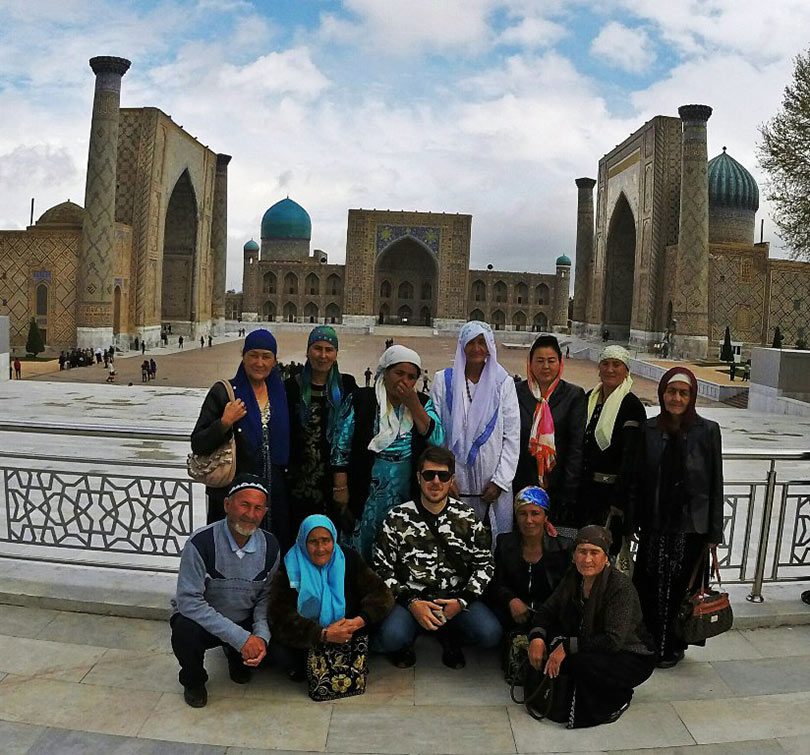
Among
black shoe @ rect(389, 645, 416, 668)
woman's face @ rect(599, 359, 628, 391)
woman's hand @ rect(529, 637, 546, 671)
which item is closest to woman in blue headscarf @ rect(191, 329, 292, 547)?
black shoe @ rect(389, 645, 416, 668)

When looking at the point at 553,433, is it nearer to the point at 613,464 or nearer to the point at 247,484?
the point at 613,464

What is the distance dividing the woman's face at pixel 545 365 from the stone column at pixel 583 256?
30649 mm

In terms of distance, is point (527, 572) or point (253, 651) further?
point (527, 572)

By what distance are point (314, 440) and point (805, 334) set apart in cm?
2642

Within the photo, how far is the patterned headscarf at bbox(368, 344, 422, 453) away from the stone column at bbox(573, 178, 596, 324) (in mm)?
30946

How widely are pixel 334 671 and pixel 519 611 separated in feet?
2.19

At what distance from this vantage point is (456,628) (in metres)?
2.79

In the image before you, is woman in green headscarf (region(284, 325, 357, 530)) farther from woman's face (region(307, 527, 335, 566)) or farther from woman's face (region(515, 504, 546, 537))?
woman's face (region(515, 504, 546, 537))

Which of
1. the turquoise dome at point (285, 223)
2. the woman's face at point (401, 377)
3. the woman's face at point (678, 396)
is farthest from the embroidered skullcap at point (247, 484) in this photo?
the turquoise dome at point (285, 223)

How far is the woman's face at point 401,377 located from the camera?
2797 mm

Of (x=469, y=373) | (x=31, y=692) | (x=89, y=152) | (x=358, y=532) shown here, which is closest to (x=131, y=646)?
(x=31, y=692)

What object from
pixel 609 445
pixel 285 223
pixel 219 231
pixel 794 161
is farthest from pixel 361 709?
pixel 285 223

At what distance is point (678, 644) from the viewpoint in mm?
2850

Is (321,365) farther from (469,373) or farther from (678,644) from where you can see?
(678,644)
